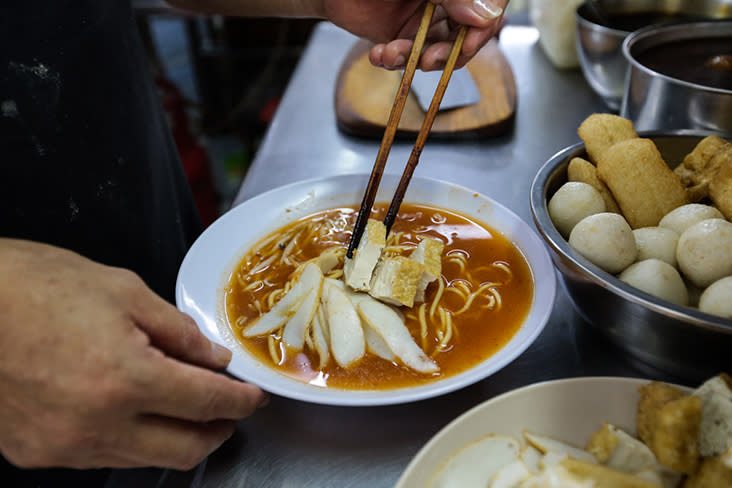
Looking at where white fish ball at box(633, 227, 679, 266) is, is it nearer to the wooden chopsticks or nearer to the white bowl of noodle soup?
the white bowl of noodle soup

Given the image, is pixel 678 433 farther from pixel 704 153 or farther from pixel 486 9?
pixel 486 9

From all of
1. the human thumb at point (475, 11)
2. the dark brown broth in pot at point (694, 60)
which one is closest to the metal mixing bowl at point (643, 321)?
the human thumb at point (475, 11)

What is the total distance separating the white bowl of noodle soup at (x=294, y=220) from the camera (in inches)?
42.1

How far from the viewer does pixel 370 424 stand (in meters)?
1.16

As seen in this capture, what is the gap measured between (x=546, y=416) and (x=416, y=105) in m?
1.69

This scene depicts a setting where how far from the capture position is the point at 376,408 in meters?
1.19

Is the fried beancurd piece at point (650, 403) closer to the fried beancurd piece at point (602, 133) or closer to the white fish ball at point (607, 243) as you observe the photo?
the white fish ball at point (607, 243)

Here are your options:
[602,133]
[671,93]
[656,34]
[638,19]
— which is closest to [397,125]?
[602,133]

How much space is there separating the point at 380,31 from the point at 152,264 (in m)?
1.11

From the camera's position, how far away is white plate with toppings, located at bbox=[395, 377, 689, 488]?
94 centimetres

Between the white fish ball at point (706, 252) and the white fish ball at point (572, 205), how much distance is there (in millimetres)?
217

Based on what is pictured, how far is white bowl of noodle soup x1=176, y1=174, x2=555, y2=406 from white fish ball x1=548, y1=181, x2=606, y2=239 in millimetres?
91

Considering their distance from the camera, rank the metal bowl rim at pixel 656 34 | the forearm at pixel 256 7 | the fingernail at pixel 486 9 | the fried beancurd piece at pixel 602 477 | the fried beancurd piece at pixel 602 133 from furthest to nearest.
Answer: the forearm at pixel 256 7
the metal bowl rim at pixel 656 34
the fingernail at pixel 486 9
the fried beancurd piece at pixel 602 133
the fried beancurd piece at pixel 602 477

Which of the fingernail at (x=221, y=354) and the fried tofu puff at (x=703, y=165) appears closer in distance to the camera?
the fingernail at (x=221, y=354)
